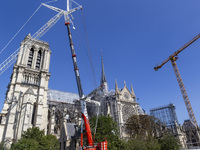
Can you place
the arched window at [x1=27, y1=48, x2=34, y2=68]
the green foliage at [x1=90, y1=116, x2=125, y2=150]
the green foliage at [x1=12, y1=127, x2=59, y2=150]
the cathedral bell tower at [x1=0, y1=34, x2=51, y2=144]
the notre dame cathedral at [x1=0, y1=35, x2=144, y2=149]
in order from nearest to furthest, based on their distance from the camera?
1. the green foliage at [x1=12, y1=127, x2=59, y2=150]
2. the green foliage at [x1=90, y1=116, x2=125, y2=150]
3. the notre dame cathedral at [x1=0, y1=35, x2=144, y2=149]
4. the cathedral bell tower at [x1=0, y1=34, x2=51, y2=144]
5. the arched window at [x1=27, y1=48, x2=34, y2=68]

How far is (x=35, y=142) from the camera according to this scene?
86.3ft

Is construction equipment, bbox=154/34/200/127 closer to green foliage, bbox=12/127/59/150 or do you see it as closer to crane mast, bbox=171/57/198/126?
crane mast, bbox=171/57/198/126

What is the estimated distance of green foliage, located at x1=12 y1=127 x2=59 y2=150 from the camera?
25.2 metres

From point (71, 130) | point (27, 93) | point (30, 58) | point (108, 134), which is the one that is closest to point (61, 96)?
point (30, 58)

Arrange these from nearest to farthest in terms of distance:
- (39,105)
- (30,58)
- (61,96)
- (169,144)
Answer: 1. (169,144)
2. (39,105)
3. (30,58)
4. (61,96)

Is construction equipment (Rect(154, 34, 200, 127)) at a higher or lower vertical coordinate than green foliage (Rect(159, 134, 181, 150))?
higher

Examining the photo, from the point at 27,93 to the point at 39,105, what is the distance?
4.36 meters

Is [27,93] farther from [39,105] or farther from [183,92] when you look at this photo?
[183,92]

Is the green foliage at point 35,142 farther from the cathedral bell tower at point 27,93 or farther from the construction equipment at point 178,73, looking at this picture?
the construction equipment at point 178,73

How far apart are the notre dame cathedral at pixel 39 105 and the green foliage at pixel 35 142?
5114 mm

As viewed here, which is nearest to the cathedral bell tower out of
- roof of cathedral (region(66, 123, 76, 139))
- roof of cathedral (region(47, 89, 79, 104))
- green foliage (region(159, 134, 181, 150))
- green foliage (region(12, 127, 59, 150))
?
green foliage (region(12, 127, 59, 150))

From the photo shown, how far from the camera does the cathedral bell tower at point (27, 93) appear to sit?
36.4m

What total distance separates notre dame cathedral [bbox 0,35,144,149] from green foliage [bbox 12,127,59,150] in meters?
5.11

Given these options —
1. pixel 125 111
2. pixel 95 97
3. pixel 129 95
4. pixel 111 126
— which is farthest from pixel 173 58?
pixel 111 126
